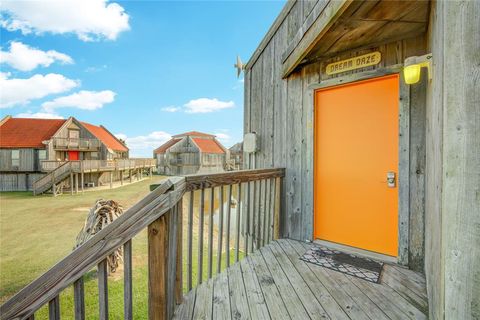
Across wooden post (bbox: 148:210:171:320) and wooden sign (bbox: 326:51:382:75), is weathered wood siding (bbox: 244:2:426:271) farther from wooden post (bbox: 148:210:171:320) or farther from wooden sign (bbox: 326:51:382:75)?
wooden post (bbox: 148:210:171:320)

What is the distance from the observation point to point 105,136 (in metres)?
23.0

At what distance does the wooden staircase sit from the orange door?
713 inches

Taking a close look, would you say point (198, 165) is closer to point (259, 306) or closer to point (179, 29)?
point (179, 29)

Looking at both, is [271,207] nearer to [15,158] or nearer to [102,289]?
[102,289]

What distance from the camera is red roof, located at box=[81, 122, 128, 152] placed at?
21.0 m

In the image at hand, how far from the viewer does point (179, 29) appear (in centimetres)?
1124

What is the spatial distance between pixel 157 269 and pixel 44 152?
72.6ft

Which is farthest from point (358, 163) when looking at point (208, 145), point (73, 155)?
point (208, 145)

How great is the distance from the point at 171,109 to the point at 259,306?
7542 centimetres

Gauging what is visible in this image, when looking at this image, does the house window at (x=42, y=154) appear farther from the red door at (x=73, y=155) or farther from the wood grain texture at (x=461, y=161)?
the wood grain texture at (x=461, y=161)

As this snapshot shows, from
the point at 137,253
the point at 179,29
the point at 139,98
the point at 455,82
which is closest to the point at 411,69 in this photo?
the point at 455,82

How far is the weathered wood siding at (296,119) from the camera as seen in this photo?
2254 millimetres

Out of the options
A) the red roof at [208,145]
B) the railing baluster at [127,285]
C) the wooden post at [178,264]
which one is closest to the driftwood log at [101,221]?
the wooden post at [178,264]

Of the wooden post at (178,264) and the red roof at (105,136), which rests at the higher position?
the red roof at (105,136)
